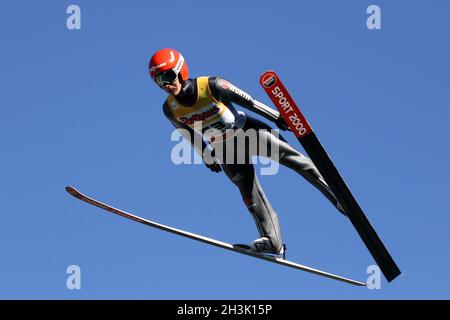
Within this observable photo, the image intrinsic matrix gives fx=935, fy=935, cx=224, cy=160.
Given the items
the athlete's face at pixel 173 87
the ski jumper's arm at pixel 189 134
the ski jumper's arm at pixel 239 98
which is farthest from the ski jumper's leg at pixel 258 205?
the athlete's face at pixel 173 87

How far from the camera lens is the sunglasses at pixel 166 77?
45.6 feet

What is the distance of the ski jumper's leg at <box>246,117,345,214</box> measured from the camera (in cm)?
1473

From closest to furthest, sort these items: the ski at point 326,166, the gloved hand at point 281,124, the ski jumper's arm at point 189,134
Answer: the ski at point 326,166, the gloved hand at point 281,124, the ski jumper's arm at point 189,134

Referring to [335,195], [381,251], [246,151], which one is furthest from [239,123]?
[381,251]

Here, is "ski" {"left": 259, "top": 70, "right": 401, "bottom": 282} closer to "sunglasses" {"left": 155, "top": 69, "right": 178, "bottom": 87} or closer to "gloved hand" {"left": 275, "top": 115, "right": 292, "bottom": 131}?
"gloved hand" {"left": 275, "top": 115, "right": 292, "bottom": 131}

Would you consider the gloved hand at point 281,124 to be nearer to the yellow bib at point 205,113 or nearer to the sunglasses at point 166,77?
the yellow bib at point 205,113

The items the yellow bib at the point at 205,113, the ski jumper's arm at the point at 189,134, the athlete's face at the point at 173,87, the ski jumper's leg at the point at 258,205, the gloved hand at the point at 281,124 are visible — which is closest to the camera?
the athlete's face at the point at 173,87

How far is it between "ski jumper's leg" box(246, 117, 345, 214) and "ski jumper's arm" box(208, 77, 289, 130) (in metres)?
0.40

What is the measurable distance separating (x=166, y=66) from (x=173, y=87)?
35 centimetres

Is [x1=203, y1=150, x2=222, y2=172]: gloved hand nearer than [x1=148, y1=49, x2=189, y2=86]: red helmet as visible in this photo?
No

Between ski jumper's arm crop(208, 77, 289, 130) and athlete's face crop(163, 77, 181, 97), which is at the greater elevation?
athlete's face crop(163, 77, 181, 97)

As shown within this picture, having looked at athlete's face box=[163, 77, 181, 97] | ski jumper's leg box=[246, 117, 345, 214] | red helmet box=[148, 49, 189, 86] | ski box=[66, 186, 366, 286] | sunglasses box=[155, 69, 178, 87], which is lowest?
ski box=[66, 186, 366, 286]

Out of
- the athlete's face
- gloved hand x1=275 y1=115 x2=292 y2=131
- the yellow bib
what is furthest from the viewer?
gloved hand x1=275 y1=115 x2=292 y2=131

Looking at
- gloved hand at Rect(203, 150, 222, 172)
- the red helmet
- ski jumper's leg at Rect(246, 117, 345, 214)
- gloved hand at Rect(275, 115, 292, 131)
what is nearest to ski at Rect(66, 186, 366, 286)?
gloved hand at Rect(203, 150, 222, 172)
